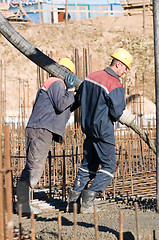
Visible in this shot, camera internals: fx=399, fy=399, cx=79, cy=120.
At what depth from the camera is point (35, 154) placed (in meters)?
3.74

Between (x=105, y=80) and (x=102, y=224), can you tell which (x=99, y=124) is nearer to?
(x=105, y=80)

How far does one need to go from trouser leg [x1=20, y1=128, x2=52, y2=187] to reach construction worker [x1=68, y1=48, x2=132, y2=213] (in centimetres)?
37

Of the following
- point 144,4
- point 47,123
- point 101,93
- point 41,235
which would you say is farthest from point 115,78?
point 144,4

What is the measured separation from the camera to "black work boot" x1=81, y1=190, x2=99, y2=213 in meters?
3.66

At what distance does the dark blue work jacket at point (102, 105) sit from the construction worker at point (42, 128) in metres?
0.19

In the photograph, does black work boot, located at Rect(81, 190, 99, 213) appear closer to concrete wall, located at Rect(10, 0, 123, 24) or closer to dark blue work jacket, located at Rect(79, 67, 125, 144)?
dark blue work jacket, located at Rect(79, 67, 125, 144)

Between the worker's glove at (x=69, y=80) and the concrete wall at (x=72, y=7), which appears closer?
the worker's glove at (x=69, y=80)

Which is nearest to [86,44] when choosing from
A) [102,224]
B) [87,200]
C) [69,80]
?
[69,80]

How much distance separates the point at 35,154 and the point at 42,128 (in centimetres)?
25

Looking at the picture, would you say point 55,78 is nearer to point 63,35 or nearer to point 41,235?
point 41,235

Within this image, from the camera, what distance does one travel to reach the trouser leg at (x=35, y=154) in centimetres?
372

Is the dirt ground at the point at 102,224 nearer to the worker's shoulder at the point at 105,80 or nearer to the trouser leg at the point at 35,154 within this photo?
the trouser leg at the point at 35,154

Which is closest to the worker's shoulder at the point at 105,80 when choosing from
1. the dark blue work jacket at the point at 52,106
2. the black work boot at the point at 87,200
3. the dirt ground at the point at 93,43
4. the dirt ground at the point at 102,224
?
the dark blue work jacket at the point at 52,106

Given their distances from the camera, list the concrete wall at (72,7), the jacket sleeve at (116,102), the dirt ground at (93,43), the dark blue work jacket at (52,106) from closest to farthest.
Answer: the jacket sleeve at (116,102), the dark blue work jacket at (52,106), the dirt ground at (93,43), the concrete wall at (72,7)
